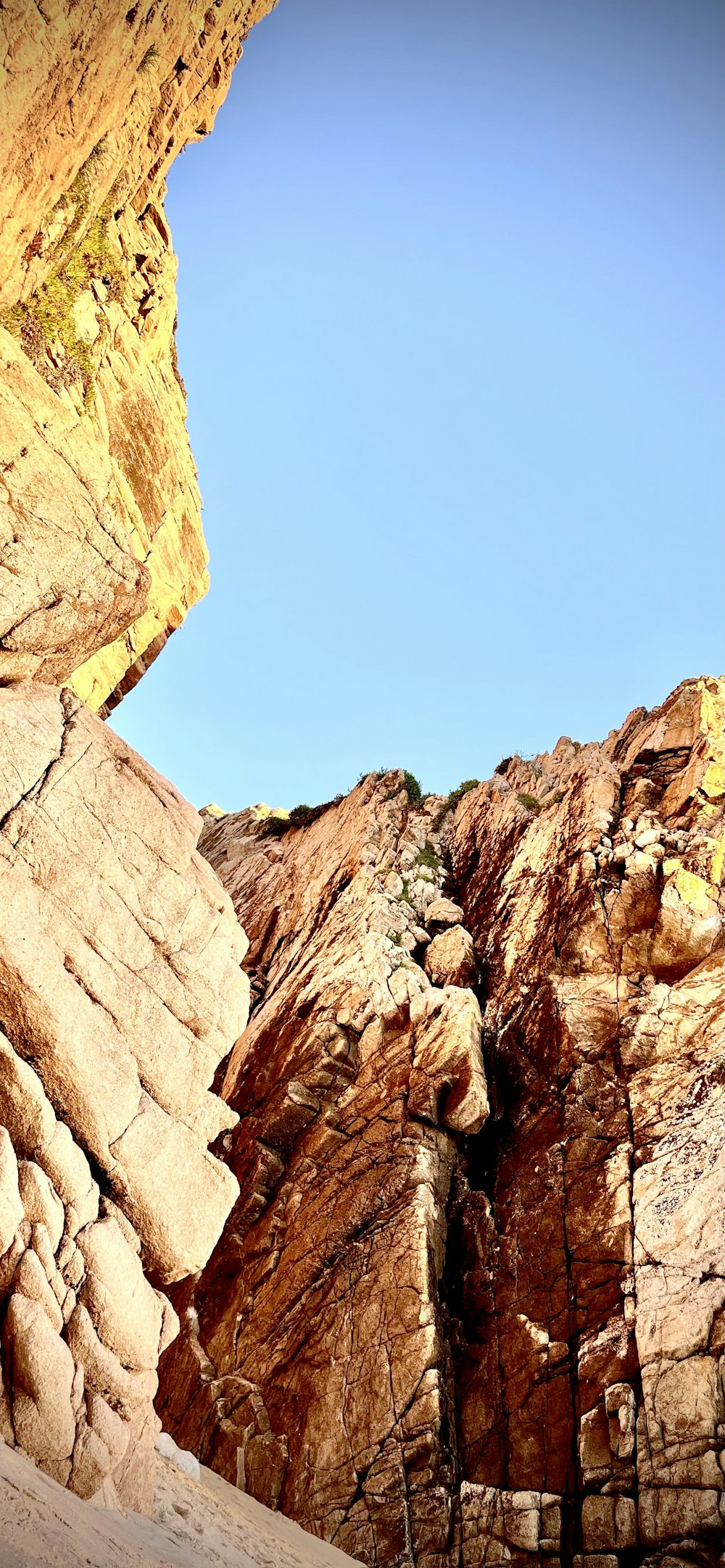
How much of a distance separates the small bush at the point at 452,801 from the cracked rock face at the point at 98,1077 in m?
25.1

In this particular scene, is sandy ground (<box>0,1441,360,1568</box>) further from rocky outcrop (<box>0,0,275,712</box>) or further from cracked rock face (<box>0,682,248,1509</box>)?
rocky outcrop (<box>0,0,275,712</box>)

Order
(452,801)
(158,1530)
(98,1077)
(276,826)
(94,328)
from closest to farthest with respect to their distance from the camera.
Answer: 1. (158,1530)
2. (98,1077)
3. (94,328)
4. (452,801)
5. (276,826)

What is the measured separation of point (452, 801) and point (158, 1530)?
3332cm

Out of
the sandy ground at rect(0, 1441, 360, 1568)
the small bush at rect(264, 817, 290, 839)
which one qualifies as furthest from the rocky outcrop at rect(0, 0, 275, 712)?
the small bush at rect(264, 817, 290, 839)

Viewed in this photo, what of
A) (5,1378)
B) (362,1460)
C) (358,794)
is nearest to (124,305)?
Answer: (5,1378)

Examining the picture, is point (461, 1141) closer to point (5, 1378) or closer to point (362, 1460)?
point (362, 1460)

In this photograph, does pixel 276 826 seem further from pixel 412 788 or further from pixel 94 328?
pixel 94 328

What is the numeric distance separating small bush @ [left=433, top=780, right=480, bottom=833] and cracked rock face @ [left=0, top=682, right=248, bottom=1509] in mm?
25116

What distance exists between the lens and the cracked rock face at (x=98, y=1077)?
429 inches

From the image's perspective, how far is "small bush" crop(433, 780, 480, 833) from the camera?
41125mm

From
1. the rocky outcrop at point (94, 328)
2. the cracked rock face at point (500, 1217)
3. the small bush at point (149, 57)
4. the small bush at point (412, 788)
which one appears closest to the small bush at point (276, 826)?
the small bush at point (412, 788)

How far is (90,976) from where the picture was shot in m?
13.6

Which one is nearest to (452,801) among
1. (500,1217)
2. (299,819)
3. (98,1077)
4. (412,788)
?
(412,788)

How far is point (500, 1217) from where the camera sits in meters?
21.5
